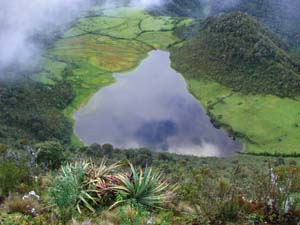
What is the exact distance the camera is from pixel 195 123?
227 feet

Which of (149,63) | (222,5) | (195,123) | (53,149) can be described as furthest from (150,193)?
(222,5)

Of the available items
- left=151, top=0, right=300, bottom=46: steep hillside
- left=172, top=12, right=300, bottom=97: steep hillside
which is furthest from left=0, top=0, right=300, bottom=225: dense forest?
left=151, top=0, right=300, bottom=46: steep hillside

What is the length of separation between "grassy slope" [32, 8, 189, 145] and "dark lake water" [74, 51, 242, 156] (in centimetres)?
412

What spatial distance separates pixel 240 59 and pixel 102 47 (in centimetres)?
3513

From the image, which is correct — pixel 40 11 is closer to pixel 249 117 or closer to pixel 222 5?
pixel 222 5

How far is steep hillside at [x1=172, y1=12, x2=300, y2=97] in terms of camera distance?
77438 mm

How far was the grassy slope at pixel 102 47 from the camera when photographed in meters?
85.4

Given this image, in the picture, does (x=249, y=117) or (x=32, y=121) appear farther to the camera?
(x=249, y=117)

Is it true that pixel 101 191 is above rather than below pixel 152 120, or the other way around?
above

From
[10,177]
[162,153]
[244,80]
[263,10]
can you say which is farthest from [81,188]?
[263,10]

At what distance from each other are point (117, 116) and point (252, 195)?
59.8 metres

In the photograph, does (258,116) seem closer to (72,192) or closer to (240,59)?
(240,59)

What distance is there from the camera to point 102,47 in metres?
104

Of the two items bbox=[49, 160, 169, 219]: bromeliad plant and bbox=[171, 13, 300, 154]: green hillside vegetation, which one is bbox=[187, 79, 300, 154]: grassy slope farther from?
bbox=[49, 160, 169, 219]: bromeliad plant
